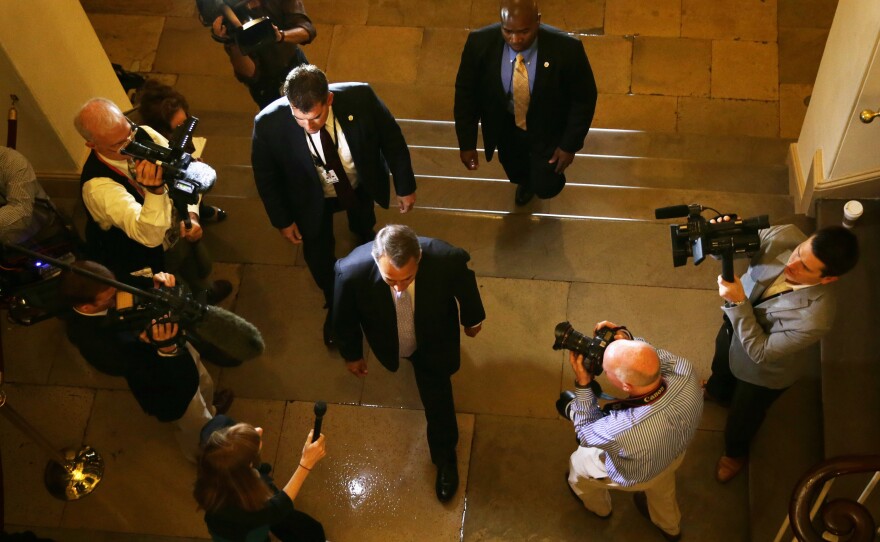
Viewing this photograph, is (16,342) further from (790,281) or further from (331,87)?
(790,281)

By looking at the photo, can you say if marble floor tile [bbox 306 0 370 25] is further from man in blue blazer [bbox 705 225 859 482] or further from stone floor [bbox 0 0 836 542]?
man in blue blazer [bbox 705 225 859 482]

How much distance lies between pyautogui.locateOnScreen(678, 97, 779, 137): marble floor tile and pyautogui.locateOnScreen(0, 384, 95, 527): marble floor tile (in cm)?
442

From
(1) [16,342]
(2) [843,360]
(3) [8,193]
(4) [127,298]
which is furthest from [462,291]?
(1) [16,342]

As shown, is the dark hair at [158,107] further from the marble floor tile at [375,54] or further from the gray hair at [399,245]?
the marble floor tile at [375,54]

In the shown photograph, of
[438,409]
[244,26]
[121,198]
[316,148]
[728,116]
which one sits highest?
[244,26]

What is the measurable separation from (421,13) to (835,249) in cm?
451

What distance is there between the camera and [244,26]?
4.28 meters

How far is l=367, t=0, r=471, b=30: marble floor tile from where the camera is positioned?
21.8ft

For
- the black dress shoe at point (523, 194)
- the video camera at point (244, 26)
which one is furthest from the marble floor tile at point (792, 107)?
the video camera at point (244, 26)

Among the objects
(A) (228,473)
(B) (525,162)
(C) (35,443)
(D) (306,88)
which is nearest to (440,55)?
(B) (525,162)

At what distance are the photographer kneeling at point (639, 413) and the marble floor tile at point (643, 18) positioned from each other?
12.4 feet

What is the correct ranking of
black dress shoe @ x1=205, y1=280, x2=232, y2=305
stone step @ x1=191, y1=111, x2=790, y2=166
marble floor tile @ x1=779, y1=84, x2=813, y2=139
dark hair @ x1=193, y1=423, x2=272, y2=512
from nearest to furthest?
1. dark hair @ x1=193, y1=423, x2=272, y2=512
2. black dress shoe @ x1=205, y1=280, x2=232, y2=305
3. stone step @ x1=191, y1=111, x2=790, y2=166
4. marble floor tile @ x1=779, y1=84, x2=813, y2=139

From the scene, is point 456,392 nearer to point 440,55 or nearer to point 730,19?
point 440,55

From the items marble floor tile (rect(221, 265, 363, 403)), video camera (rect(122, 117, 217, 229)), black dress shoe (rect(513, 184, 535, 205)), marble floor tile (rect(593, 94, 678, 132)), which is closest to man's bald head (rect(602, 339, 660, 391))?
marble floor tile (rect(221, 265, 363, 403))
